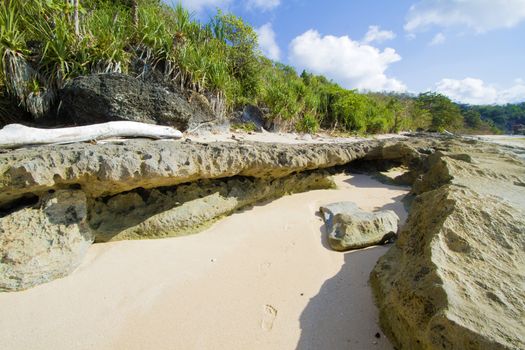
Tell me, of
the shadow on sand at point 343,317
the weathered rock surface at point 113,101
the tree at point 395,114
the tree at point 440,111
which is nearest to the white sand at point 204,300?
the shadow on sand at point 343,317

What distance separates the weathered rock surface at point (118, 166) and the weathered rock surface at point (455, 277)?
1.82 m

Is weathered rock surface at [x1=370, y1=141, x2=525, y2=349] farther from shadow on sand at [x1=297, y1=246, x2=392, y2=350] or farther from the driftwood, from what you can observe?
the driftwood

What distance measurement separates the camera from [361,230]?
2.33 meters

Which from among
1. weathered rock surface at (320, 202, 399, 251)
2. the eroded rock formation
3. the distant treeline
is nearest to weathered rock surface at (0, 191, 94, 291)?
the eroded rock formation

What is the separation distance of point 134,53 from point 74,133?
10.6ft

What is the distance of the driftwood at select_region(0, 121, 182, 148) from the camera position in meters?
2.61

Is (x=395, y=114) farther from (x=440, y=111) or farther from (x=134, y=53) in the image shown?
(x=134, y=53)

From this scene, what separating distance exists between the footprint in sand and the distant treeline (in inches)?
209

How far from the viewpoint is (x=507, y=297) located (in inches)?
41.3

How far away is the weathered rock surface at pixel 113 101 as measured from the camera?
404cm

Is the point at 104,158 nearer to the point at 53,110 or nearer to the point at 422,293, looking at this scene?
the point at 422,293

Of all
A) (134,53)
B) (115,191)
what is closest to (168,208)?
(115,191)

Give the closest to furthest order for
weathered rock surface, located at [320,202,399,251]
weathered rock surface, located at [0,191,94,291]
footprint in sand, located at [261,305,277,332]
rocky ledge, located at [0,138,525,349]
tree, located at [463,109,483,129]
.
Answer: rocky ledge, located at [0,138,525,349]
footprint in sand, located at [261,305,277,332]
weathered rock surface, located at [0,191,94,291]
weathered rock surface, located at [320,202,399,251]
tree, located at [463,109,483,129]

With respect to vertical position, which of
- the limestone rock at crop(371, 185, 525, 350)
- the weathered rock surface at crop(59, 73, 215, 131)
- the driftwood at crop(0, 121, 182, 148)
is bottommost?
the limestone rock at crop(371, 185, 525, 350)
